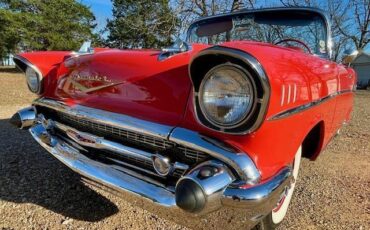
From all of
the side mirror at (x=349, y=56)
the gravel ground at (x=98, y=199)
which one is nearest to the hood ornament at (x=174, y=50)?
the gravel ground at (x=98, y=199)

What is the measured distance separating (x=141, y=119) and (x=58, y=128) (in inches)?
33.1

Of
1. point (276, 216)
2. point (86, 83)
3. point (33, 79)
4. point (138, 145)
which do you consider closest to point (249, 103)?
point (138, 145)

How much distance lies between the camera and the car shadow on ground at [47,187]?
2491 mm

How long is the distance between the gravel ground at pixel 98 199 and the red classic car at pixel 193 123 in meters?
0.39

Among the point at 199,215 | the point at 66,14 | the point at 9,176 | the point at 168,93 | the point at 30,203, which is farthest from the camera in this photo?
the point at 66,14

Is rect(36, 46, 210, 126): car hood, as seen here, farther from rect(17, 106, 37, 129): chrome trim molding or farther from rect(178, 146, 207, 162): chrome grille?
rect(17, 106, 37, 129): chrome trim molding

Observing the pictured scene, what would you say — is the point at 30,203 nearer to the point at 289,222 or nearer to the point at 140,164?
the point at 140,164

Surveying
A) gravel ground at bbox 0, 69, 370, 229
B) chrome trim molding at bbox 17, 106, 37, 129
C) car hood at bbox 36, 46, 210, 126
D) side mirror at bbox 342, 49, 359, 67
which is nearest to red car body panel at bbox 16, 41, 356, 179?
car hood at bbox 36, 46, 210, 126

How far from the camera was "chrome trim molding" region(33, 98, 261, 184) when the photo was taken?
1.56 m

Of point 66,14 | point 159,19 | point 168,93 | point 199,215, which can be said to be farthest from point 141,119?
point 66,14

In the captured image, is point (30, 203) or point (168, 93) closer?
point (168, 93)

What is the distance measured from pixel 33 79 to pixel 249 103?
190 centimetres

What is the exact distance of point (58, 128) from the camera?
244 centimetres

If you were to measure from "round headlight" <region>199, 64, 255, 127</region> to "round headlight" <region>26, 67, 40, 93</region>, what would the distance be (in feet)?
5.26
